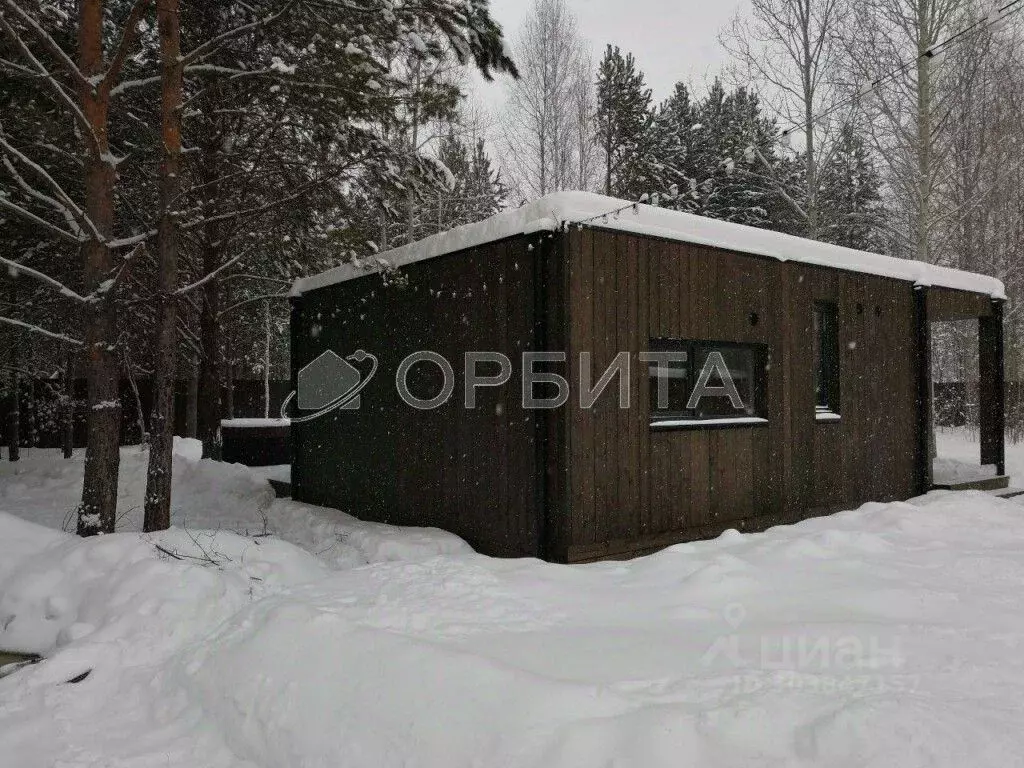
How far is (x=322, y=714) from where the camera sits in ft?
9.34

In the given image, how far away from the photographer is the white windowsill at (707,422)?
5.92 meters

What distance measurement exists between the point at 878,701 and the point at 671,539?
331cm

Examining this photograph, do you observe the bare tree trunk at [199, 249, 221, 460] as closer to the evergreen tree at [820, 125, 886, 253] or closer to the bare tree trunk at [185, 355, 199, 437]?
the bare tree trunk at [185, 355, 199, 437]

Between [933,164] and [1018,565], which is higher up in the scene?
[933,164]

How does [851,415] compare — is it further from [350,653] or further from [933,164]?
[933,164]

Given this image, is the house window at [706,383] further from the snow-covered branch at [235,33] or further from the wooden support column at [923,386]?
the snow-covered branch at [235,33]

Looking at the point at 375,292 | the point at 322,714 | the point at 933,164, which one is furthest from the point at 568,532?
the point at 933,164

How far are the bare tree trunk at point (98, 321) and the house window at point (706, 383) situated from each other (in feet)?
16.3

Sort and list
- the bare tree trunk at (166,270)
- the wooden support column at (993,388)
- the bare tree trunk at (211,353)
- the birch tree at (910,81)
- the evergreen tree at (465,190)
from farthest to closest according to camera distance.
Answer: the evergreen tree at (465,190) < the birch tree at (910,81) < the bare tree trunk at (211,353) < the wooden support column at (993,388) < the bare tree trunk at (166,270)

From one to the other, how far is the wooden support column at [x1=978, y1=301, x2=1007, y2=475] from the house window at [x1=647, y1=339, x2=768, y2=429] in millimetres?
5248

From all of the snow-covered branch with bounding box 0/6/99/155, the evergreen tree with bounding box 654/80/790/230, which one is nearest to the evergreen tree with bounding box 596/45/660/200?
the evergreen tree with bounding box 654/80/790/230

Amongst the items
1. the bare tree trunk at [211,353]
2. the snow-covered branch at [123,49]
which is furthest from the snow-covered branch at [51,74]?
the bare tree trunk at [211,353]

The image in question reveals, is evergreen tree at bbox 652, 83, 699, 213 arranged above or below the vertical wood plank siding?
above

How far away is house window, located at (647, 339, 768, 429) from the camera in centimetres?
600
